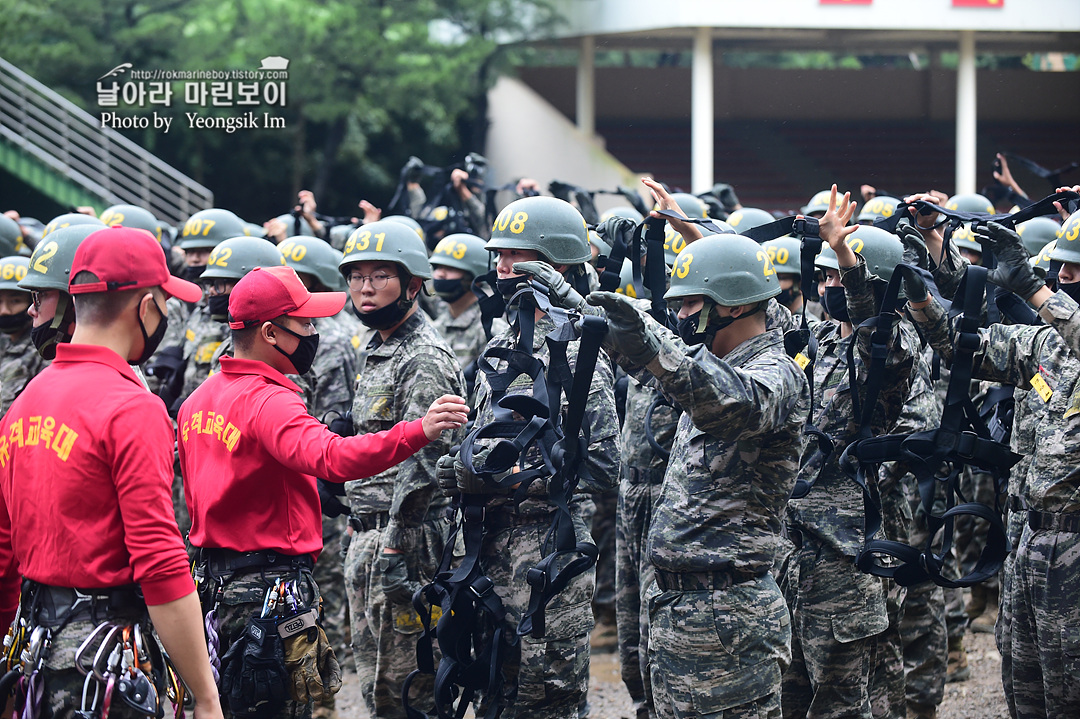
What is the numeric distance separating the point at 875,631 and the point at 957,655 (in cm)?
245

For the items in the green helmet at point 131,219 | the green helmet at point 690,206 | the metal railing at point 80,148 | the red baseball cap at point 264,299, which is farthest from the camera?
the metal railing at point 80,148

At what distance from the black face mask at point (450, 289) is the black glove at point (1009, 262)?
4.29 metres

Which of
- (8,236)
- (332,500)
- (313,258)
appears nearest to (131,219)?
(8,236)

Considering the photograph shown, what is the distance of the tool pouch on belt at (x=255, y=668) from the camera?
4.09 meters

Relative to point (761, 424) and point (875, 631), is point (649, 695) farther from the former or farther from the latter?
point (761, 424)

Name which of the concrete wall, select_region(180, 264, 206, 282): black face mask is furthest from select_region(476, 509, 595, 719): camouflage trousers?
the concrete wall

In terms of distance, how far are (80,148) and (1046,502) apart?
17945 mm

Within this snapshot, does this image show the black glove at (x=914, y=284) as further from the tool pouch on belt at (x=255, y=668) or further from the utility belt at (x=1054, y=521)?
the tool pouch on belt at (x=255, y=668)

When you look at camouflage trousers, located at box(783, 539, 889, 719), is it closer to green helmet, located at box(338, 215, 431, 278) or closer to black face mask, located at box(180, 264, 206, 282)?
green helmet, located at box(338, 215, 431, 278)

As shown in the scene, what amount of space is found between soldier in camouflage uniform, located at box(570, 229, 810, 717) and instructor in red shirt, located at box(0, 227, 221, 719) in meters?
1.73

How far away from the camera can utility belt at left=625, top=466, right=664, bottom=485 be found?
6.20 meters

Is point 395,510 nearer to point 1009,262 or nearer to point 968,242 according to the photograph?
point 1009,262

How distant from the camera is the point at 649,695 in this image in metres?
5.81

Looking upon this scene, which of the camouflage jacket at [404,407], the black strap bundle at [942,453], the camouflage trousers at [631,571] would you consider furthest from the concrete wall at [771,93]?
the black strap bundle at [942,453]
